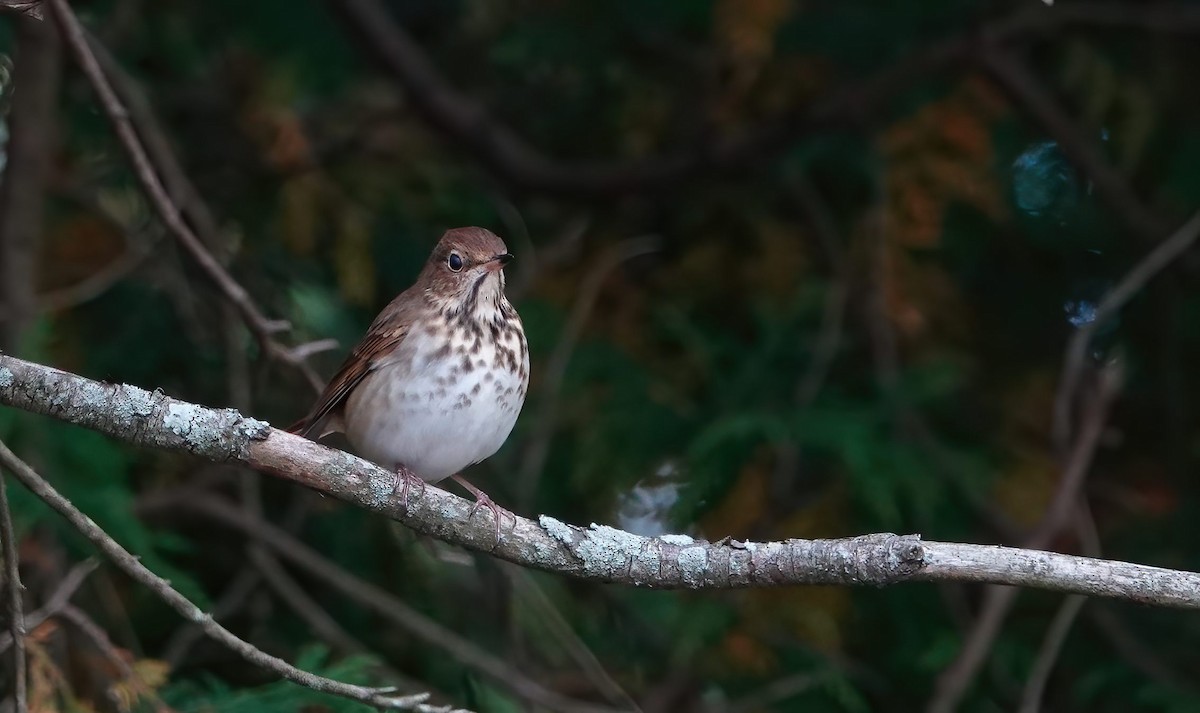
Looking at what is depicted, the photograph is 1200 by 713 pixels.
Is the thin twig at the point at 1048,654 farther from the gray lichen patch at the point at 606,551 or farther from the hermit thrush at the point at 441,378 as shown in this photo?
the gray lichen patch at the point at 606,551

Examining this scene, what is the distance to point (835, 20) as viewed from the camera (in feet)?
16.6

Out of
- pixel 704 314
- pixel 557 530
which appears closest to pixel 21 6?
pixel 557 530

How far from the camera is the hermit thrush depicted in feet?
12.3

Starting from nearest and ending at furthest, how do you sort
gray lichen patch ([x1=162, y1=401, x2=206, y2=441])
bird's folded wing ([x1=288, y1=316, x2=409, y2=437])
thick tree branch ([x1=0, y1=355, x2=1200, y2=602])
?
thick tree branch ([x1=0, y1=355, x2=1200, y2=602]) < gray lichen patch ([x1=162, y1=401, x2=206, y2=441]) < bird's folded wing ([x1=288, y1=316, x2=409, y2=437])

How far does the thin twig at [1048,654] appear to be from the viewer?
4168 millimetres

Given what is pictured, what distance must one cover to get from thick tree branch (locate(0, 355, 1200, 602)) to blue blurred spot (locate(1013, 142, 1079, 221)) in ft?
9.72

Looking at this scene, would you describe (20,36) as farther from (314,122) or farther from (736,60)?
(736,60)

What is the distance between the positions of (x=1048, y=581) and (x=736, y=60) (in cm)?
269

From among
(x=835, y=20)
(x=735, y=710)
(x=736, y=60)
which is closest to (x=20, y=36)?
(x=736, y=60)

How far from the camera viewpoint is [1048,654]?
4227 mm

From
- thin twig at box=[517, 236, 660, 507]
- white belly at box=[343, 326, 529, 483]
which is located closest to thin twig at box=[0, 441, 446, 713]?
white belly at box=[343, 326, 529, 483]

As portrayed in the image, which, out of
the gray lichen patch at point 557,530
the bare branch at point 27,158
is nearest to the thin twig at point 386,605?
the bare branch at point 27,158

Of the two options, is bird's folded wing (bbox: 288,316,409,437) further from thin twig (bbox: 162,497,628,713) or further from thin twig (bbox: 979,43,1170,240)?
thin twig (bbox: 979,43,1170,240)

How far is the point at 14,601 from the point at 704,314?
9.36 ft
